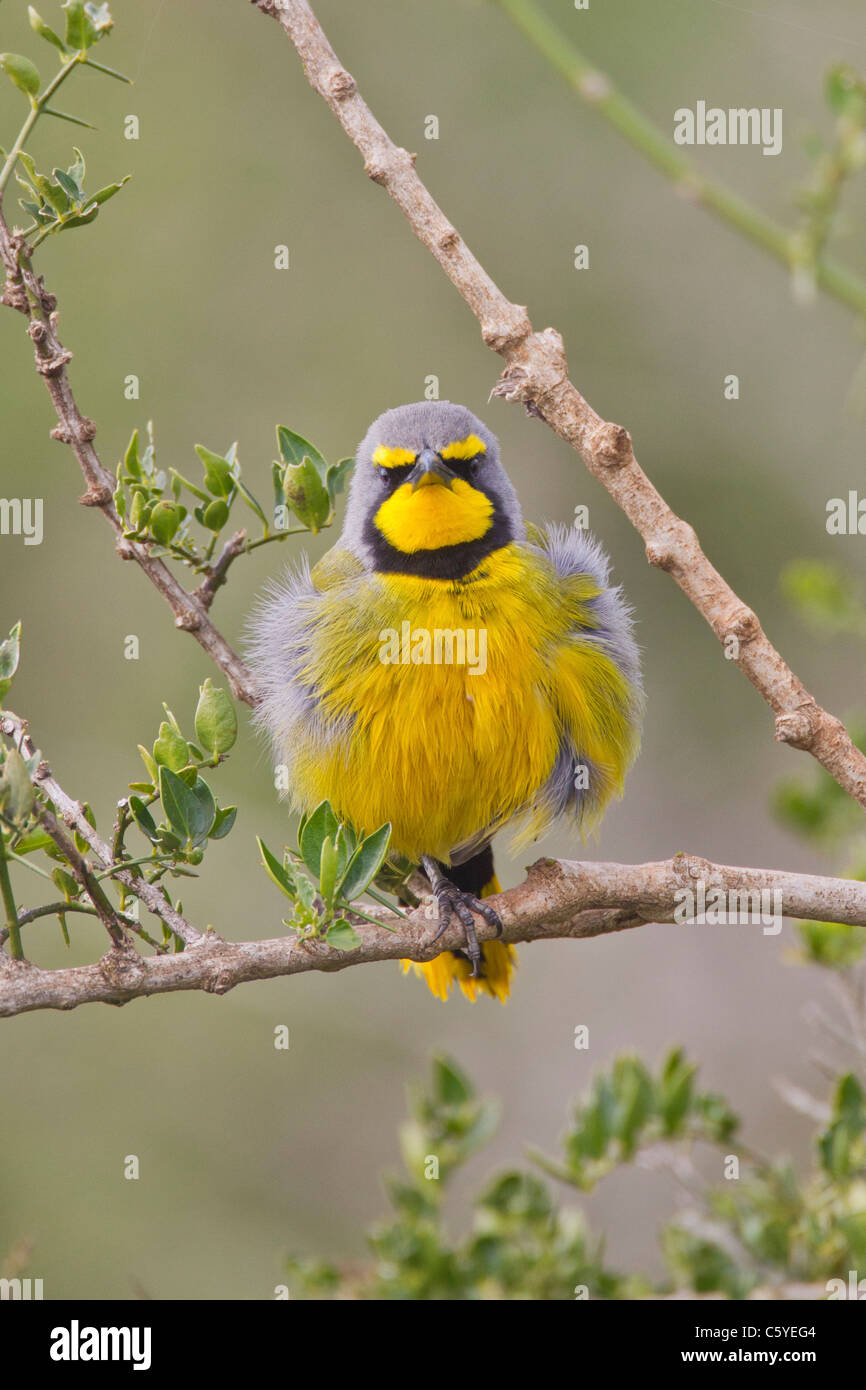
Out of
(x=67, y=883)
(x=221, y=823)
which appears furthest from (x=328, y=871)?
(x=67, y=883)

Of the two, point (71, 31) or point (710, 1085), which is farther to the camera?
point (710, 1085)

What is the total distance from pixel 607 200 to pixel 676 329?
0.85 meters

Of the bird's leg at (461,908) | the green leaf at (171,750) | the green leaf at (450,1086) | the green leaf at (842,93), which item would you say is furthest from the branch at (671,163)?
the green leaf at (450,1086)

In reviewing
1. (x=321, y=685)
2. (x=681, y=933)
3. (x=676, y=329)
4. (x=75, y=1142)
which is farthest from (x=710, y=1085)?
(x=321, y=685)

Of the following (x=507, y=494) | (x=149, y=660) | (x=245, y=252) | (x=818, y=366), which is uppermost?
(x=245, y=252)

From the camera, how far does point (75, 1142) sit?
7812 millimetres

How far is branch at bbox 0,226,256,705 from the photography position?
2.79m

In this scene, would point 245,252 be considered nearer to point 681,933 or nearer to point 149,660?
point 149,660

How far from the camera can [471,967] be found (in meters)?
4.11

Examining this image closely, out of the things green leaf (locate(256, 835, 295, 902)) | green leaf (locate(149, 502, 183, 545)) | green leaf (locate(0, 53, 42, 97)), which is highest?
green leaf (locate(0, 53, 42, 97))

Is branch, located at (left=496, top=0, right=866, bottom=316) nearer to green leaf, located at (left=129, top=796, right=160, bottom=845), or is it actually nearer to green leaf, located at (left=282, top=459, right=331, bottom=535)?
green leaf, located at (left=282, top=459, right=331, bottom=535)

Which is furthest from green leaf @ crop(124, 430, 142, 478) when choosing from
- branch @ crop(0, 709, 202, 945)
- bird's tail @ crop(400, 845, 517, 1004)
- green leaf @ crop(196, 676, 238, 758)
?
bird's tail @ crop(400, 845, 517, 1004)

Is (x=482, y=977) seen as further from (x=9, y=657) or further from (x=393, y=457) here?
(x=9, y=657)

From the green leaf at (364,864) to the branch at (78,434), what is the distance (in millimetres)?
917
